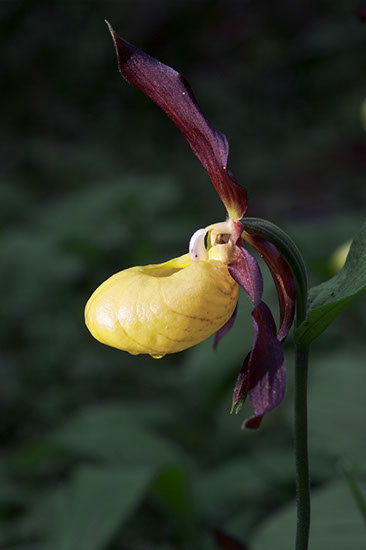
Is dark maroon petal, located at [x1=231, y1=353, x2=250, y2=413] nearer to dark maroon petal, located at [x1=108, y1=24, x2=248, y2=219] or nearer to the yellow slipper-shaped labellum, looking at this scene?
the yellow slipper-shaped labellum

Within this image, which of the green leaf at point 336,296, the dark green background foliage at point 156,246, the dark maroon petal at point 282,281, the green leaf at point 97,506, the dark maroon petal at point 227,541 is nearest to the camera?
the green leaf at point 336,296

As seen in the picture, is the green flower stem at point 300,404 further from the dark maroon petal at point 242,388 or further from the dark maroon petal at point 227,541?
the dark maroon petal at point 227,541

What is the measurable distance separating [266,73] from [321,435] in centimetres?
358

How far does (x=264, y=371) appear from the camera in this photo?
24.9 inches

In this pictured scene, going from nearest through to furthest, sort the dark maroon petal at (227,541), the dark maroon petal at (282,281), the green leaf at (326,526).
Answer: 1. the dark maroon petal at (282,281)
2. the dark maroon petal at (227,541)
3. the green leaf at (326,526)

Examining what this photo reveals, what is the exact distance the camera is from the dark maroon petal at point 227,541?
0.86 meters

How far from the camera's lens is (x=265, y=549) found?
43.5 inches

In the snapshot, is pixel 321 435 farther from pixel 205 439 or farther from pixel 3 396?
pixel 3 396

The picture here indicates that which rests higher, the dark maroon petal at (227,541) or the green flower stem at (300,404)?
the green flower stem at (300,404)

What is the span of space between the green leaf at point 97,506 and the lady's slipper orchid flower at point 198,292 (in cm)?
74

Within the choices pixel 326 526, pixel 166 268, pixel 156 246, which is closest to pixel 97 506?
pixel 326 526

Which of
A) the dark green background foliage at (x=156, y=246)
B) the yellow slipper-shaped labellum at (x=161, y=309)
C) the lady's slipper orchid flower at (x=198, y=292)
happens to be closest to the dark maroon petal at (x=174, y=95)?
the lady's slipper orchid flower at (x=198, y=292)

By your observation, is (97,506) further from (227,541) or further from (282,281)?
(282,281)

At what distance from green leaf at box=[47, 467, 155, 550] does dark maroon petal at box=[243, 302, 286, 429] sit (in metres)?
0.76
